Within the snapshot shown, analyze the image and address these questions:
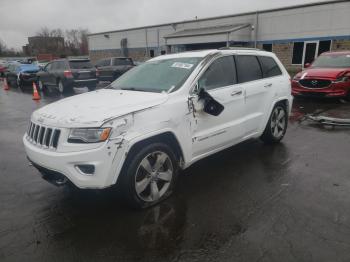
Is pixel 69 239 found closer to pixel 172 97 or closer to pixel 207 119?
pixel 172 97

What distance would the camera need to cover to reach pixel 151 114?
324cm

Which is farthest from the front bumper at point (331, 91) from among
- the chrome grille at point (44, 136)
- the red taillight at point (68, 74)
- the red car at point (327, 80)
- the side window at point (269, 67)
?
the red taillight at point (68, 74)

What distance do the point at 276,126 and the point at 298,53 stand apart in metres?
20.0

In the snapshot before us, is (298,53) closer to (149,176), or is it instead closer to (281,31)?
(281,31)

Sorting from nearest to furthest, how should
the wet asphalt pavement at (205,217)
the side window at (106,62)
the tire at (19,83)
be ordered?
the wet asphalt pavement at (205,217)
the side window at (106,62)
the tire at (19,83)

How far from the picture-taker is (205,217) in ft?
10.6

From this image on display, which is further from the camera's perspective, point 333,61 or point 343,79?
point 333,61

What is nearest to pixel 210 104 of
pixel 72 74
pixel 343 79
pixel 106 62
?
pixel 343 79

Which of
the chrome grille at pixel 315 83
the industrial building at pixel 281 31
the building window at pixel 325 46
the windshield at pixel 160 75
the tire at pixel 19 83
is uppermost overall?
the industrial building at pixel 281 31

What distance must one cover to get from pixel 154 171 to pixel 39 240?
1.36 metres

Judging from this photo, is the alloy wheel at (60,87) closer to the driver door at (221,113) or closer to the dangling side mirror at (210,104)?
the driver door at (221,113)

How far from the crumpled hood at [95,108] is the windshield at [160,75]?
27cm

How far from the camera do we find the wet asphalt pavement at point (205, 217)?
269 cm

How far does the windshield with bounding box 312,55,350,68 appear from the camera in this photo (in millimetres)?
10337
